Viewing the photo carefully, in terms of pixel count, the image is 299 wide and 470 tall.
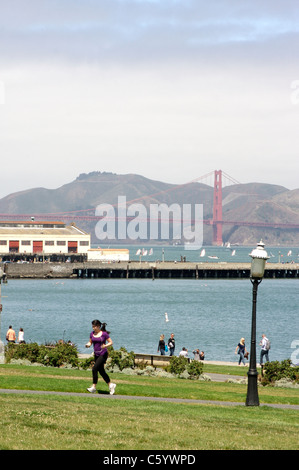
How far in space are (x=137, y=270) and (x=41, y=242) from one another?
21450mm

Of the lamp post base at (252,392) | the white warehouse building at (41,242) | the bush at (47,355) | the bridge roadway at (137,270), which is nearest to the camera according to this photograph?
the lamp post base at (252,392)

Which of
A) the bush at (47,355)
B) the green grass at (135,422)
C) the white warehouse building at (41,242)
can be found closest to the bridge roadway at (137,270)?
the white warehouse building at (41,242)

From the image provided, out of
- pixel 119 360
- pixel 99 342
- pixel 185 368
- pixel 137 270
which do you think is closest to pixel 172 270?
pixel 137 270

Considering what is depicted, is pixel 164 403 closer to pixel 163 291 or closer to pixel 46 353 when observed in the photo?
pixel 46 353

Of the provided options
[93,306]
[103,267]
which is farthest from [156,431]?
[103,267]

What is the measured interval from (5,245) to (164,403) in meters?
133

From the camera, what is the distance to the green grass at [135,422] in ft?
36.5

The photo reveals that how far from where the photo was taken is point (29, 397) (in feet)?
51.5

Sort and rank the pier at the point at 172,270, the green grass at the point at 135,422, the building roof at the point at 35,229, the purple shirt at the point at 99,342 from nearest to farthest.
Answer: the green grass at the point at 135,422, the purple shirt at the point at 99,342, the pier at the point at 172,270, the building roof at the point at 35,229

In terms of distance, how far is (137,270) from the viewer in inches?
5453

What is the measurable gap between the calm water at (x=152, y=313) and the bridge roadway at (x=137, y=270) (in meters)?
2.16

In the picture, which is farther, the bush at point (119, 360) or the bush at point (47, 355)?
the bush at point (47, 355)

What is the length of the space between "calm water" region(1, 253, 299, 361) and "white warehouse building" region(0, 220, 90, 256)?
12.5m

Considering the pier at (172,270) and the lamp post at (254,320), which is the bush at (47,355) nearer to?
the lamp post at (254,320)
